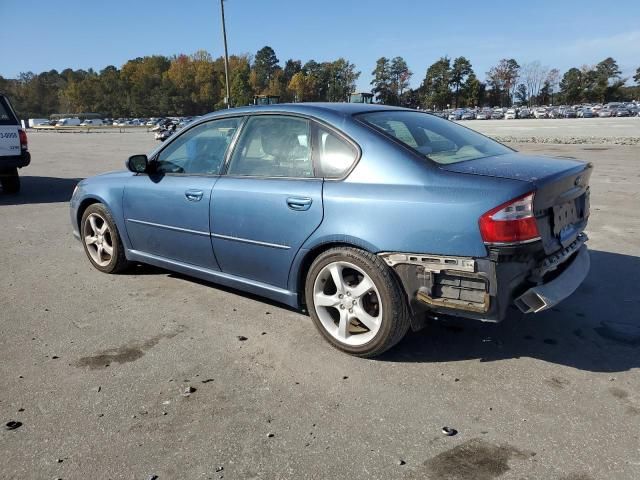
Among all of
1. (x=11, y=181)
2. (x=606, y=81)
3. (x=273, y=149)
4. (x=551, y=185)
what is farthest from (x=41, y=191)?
(x=606, y=81)

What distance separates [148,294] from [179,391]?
176 centimetres

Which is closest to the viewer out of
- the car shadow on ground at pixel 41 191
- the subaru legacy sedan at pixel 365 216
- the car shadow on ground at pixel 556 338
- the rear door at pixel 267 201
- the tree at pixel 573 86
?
the subaru legacy sedan at pixel 365 216

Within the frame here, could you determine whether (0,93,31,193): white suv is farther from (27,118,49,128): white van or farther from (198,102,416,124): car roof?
(27,118,49,128): white van

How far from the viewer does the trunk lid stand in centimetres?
288

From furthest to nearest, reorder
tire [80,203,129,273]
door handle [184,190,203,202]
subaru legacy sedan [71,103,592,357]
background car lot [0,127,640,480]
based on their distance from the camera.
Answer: tire [80,203,129,273]
door handle [184,190,203,202]
subaru legacy sedan [71,103,592,357]
background car lot [0,127,640,480]

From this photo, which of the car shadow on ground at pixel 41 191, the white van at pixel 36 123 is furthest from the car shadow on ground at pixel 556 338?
the white van at pixel 36 123

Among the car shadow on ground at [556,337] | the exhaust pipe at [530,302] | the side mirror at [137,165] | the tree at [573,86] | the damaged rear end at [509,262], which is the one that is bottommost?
the car shadow on ground at [556,337]

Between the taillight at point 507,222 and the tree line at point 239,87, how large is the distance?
111 metres

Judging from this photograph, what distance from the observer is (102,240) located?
16.6 feet

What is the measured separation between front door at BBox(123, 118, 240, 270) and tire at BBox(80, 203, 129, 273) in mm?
319

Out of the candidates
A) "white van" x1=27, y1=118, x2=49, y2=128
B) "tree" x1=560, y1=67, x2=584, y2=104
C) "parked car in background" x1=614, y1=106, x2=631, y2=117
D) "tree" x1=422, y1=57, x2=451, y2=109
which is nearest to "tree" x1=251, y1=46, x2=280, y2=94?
"tree" x1=422, y1=57, x2=451, y2=109

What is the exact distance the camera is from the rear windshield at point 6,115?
9.55 metres

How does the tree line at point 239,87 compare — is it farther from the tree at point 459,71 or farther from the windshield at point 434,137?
the windshield at point 434,137

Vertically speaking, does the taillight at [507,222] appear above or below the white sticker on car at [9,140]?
below
